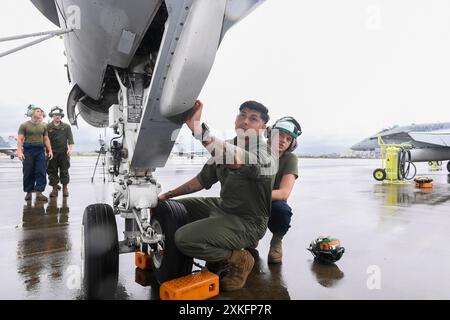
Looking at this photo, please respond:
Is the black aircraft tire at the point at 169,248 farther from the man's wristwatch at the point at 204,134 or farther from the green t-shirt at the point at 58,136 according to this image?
the green t-shirt at the point at 58,136

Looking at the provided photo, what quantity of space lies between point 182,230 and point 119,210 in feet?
1.94

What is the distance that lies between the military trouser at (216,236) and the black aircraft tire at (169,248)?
0.47 ft

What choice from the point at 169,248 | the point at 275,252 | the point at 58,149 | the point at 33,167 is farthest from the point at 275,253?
the point at 58,149

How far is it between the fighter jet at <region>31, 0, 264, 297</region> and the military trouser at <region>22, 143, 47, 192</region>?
14.0 feet

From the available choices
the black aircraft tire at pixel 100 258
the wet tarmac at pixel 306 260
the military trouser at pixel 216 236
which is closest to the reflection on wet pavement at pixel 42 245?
the wet tarmac at pixel 306 260

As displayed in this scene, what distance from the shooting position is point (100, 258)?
6.60 ft

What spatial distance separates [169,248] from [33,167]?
5.32 m

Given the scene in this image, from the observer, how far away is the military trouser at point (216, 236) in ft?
7.14

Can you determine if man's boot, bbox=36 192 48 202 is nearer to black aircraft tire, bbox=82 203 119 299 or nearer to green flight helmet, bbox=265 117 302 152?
black aircraft tire, bbox=82 203 119 299

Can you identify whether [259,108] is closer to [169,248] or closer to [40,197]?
[169,248]

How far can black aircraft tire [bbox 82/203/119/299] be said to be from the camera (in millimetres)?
2002

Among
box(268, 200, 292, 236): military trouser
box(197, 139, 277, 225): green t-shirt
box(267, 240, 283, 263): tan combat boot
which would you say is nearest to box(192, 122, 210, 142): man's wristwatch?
box(197, 139, 277, 225): green t-shirt

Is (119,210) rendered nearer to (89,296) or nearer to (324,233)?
(89,296)
